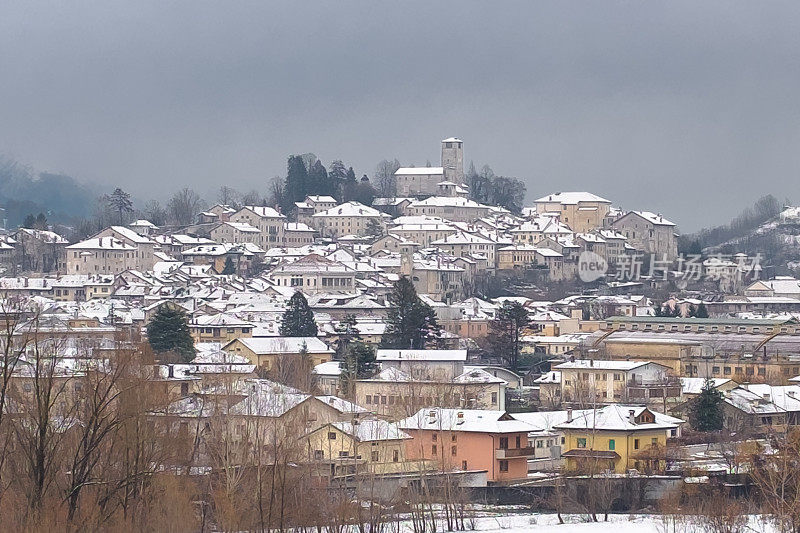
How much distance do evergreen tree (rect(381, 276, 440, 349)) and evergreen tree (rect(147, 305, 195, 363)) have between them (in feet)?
21.7

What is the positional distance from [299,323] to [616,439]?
19.3 meters

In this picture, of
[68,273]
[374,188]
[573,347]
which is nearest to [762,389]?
[573,347]

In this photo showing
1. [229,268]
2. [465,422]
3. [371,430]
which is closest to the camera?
[371,430]

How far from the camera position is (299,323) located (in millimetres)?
48875

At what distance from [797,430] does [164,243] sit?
4341 centimetres

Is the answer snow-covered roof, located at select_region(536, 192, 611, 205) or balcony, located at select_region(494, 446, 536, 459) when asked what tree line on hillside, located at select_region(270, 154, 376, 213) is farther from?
balcony, located at select_region(494, 446, 536, 459)

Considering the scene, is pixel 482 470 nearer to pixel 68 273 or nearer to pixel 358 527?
pixel 358 527

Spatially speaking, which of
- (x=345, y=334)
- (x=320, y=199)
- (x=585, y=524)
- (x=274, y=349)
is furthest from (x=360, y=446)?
(x=320, y=199)

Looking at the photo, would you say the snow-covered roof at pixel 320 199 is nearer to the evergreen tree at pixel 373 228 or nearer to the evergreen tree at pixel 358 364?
the evergreen tree at pixel 373 228

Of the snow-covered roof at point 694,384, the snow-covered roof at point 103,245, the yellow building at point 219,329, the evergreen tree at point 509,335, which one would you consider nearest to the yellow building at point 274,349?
the yellow building at point 219,329

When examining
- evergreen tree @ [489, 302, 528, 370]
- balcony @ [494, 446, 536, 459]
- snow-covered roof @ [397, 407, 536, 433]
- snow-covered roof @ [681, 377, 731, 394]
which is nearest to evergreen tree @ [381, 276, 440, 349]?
evergreen tree @ [489, 302, 528, 370]

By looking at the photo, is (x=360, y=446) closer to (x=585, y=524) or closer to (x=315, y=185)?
(x=585, y=524)

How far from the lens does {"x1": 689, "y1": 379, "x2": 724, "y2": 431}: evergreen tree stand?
111 feet

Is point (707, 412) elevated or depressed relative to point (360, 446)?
elevated
